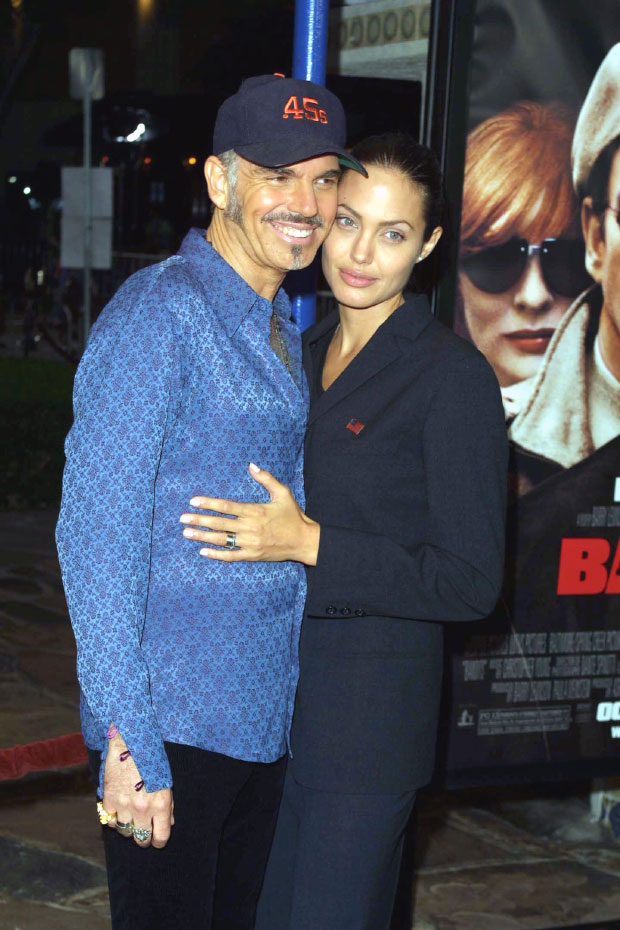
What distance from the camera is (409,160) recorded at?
2.39 metres

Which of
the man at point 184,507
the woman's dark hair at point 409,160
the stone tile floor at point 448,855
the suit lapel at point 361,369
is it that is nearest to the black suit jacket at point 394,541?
the suit lapel at point 361,369

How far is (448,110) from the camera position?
306 cm

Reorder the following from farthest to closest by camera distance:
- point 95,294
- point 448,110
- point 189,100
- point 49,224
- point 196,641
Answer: point 49,224 < point 95,294 < point 189,100 < point 448,110 < point 196,641

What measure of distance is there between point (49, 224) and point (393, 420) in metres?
29.1

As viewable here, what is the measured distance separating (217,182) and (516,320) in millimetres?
1274

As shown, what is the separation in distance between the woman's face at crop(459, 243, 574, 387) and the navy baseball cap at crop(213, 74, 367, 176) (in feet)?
3.48

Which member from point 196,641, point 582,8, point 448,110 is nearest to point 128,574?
point 196,641

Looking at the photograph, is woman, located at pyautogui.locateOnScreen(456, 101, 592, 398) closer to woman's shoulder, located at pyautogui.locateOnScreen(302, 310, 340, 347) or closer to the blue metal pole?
the blue metal pole

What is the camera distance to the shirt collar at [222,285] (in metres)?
2.13

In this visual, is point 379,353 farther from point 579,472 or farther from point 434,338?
point 579,472

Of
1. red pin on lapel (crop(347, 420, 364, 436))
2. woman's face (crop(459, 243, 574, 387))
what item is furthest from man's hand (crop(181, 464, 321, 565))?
woman's face (crop(459, 243, 574, 387))

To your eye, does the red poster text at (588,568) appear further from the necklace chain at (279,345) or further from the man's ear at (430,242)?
the necklace chain at (279,345)

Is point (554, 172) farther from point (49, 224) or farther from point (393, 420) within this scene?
point (49, 224)

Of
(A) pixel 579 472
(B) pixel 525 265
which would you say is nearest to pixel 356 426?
(B) pixel 525 265
